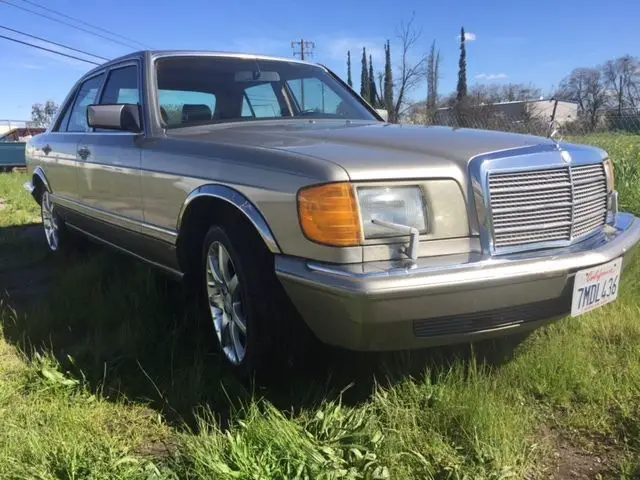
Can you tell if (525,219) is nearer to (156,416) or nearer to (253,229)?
(253,229)

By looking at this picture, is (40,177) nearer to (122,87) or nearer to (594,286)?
(122,87)

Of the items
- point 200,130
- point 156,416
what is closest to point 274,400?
point 156,416

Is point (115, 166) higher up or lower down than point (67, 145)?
lower down

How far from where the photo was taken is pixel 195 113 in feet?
11.2

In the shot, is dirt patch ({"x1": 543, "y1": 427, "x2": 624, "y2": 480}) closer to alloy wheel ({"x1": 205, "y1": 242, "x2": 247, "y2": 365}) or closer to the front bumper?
the front bumper

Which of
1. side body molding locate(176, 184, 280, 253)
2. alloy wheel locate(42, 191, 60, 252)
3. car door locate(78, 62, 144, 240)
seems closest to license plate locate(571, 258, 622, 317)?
side body molding locate(176, 184, 280, 253)

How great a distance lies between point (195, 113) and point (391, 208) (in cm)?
174

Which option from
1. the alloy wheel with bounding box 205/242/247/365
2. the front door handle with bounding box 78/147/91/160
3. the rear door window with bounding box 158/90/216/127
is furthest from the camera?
the front door handle with bounding box 78/147/91/160

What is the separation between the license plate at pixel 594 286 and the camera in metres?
2.28

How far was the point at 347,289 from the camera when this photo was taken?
196 centimetres

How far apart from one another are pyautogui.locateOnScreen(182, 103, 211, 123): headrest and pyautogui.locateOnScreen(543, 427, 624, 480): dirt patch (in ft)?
8.00

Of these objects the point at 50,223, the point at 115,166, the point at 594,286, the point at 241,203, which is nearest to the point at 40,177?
the point at 50,223

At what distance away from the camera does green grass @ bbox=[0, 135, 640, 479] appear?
1.96 m

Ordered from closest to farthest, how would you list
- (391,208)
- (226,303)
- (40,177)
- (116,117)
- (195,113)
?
(391,208) → (226,303) → (116,117) → (195,113) → (40,177)
